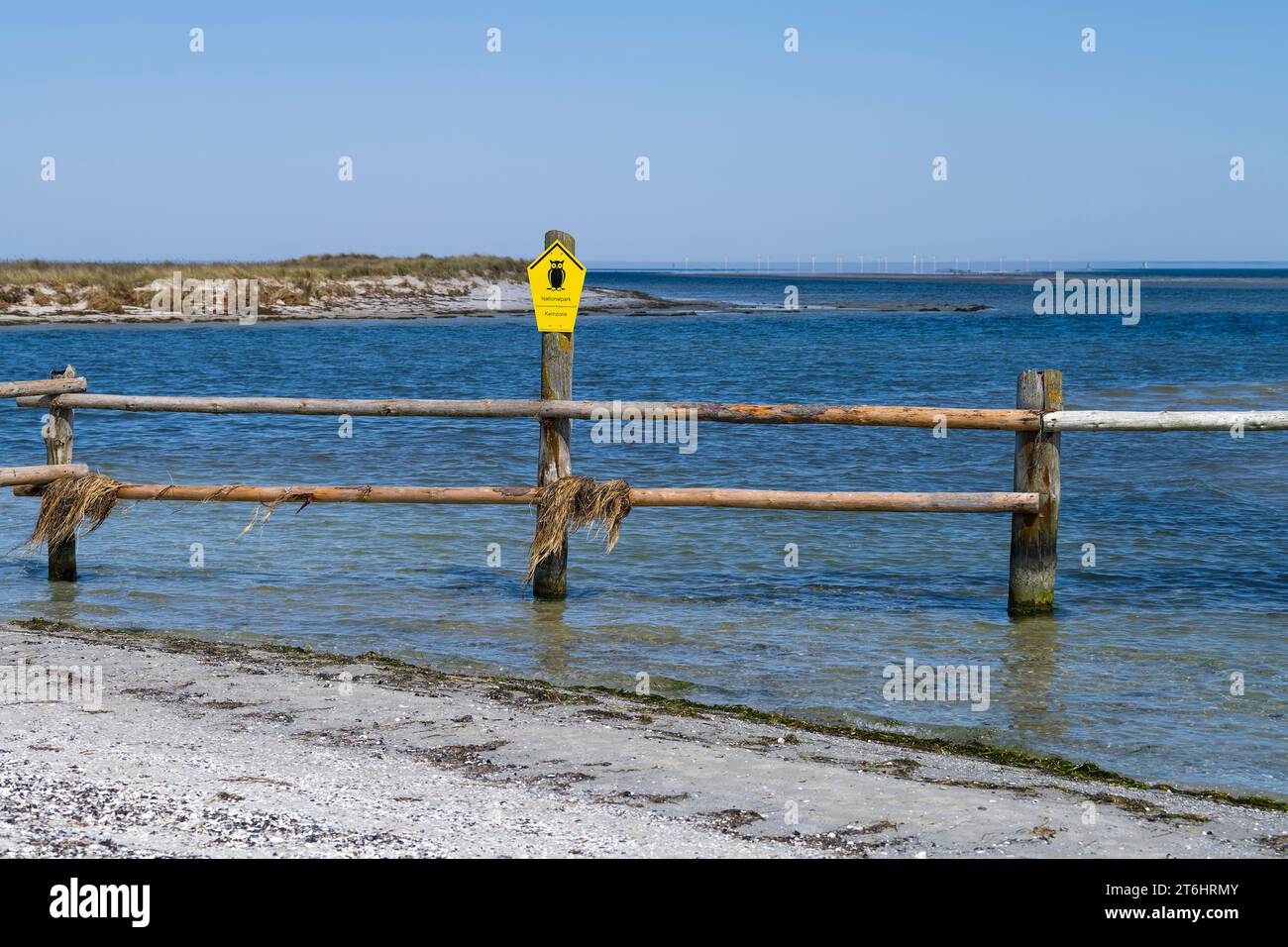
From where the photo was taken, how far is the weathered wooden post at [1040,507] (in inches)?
324

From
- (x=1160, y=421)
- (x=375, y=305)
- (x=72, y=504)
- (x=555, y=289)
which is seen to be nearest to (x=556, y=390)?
(x=555, y=289)

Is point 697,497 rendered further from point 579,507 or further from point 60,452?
point 60,452

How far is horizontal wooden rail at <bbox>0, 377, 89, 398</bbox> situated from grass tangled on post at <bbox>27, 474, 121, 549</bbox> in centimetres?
63

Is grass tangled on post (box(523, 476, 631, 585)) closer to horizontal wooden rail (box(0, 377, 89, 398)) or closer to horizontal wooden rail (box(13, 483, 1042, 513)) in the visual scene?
horizontal wooden rail (box(13, 483, 1042, 513))

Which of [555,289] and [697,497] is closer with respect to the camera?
[697,497]

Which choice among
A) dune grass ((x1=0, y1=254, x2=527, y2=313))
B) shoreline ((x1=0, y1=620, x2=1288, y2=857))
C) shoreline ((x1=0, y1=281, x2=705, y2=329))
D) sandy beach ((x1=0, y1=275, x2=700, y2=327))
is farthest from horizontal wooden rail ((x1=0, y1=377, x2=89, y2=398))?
dune grass ((x1=0, y1=254, x2=527, y2=313))

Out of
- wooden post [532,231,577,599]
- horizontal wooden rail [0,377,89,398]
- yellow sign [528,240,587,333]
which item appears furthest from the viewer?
horizontal wooden rail [0,377,89,398]

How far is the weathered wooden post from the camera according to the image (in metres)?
8.23

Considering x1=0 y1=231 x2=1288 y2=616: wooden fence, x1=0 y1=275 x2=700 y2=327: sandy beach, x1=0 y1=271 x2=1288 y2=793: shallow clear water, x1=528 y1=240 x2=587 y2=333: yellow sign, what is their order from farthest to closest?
x1=0 y1=275 x2=700 y2=327: sandy beach < x1=528 y1=240 x2=587 y2=333: yellow sign < x1=0 y1=231 x2=1288 y2=616: wooden fence < x1=0 y1=271 x2=1288 y2=793: shallow clear water

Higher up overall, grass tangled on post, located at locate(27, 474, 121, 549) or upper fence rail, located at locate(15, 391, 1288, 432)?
upper fence rail, located at locate(15, 391, 1288, 432)

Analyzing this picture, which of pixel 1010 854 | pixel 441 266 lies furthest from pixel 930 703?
pixel 441 266

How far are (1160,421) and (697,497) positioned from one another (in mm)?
2904

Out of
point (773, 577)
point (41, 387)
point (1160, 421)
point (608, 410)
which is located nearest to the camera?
point (1160, 421)

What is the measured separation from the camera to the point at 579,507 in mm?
8492
